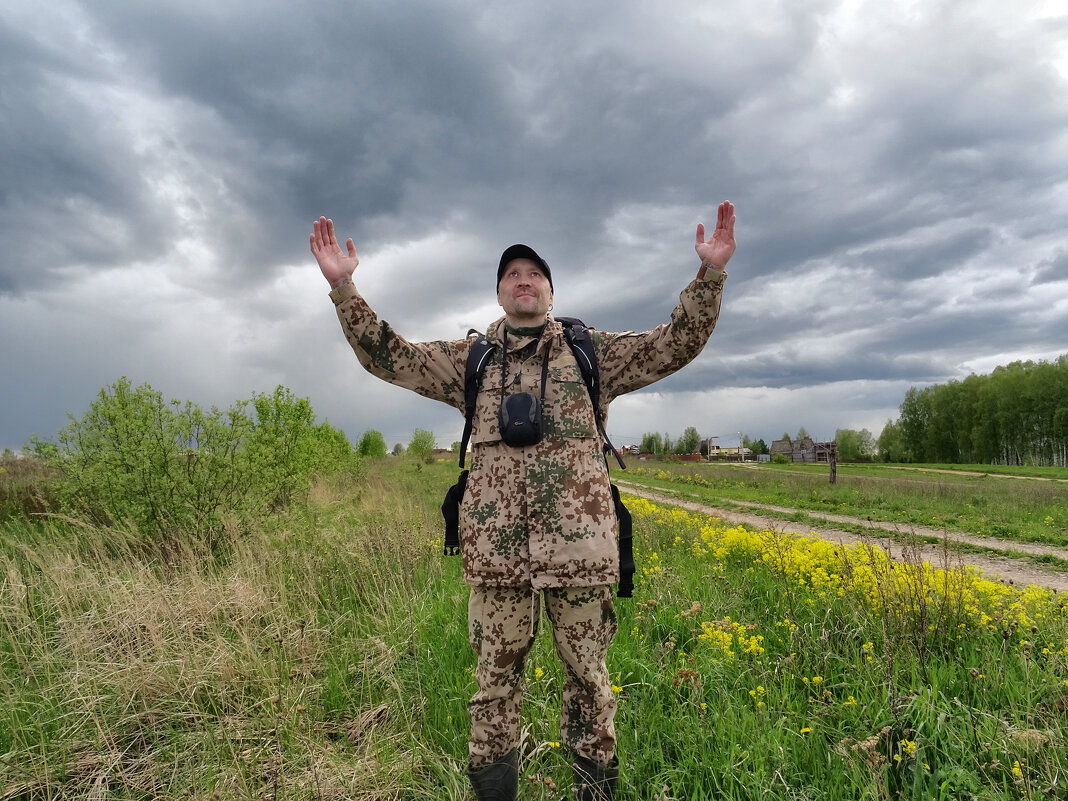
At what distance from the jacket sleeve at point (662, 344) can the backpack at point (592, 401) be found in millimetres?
101

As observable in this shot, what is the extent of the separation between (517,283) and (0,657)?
539 cm

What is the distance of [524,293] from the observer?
2693 millimetres

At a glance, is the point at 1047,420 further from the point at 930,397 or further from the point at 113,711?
the point at 113,711

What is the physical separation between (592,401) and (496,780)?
1.81 meters

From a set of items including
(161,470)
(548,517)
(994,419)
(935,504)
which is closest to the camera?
(548,517)

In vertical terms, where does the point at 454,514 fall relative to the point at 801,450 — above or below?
above

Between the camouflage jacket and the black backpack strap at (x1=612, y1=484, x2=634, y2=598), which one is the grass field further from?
the camouflage jacket

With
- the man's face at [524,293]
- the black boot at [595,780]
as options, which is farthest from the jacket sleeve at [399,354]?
the black boot at [595,780]

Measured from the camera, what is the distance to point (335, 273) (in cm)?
278

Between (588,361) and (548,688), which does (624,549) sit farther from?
(548,688)

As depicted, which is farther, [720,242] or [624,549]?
[624,549]

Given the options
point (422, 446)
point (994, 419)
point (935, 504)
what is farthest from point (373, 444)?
point (994, 419)

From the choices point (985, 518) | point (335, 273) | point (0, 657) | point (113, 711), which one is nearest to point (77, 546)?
point (0, 657)

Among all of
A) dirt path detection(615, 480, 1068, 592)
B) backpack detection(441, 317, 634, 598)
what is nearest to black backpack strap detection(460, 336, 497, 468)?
backpack detection(441, 317, 634, 598)
